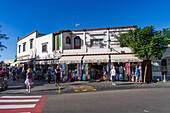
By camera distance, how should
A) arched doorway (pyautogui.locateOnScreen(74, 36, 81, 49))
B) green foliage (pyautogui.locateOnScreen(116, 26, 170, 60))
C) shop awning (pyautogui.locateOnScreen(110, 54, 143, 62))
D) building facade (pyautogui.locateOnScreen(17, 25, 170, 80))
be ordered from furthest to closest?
1. arched doorway (pyautogui.locateOnScreen(74, 36, 81, 49))
2. building facade (pyautogui.locateOnScreen(17, 25, 170, 80))
3. shop awning (pyautogui.locateOnScreen(110, 54, 143, 62))
4. green foliage (pyautogui.locateOnScreen(116, 26, 170, 60))

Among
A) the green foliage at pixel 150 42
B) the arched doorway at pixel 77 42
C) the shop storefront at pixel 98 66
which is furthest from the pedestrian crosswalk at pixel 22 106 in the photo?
the arched doorway at pixel 77 42

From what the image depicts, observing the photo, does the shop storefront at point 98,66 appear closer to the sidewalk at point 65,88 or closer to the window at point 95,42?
the sidewalk at point 65,88

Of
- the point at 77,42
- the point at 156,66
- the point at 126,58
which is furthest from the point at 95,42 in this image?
Result: the point at 156,66

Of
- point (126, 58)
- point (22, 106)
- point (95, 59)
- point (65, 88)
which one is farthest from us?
point (95, 59)

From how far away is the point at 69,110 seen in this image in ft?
16.3

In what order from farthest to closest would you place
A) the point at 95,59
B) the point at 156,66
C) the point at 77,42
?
1. the point at 77,42
2. the point at 156,66
3. the point at 95,59

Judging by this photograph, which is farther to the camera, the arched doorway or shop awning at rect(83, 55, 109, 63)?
the arched doorway

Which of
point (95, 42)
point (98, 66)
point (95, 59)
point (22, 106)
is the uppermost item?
point (95, 42)

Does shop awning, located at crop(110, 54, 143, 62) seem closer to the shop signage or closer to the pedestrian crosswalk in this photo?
the shop signage

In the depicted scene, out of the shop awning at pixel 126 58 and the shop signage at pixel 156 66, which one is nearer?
the shop awning at pixel 126 58

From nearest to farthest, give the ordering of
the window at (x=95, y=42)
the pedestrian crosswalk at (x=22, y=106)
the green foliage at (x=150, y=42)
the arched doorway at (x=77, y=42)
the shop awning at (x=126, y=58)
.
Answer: the pedestrian crosswalk at (x=22, y=106), the green foliage at (x=150, y=42), the shop awning at (x=126, y=58), the window at (x=95, y=42), the arched doorway at (x=77, y=42)

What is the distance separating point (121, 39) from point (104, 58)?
13.9 ft

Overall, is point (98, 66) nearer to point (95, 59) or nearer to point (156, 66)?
point (95, 59)

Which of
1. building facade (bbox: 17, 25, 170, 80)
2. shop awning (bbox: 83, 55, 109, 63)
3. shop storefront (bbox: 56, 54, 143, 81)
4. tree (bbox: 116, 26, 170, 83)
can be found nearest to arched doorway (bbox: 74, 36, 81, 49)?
building facade (bbox: 17, 25, 170, 80)
